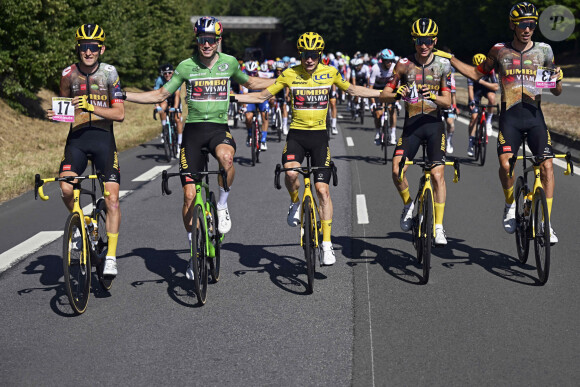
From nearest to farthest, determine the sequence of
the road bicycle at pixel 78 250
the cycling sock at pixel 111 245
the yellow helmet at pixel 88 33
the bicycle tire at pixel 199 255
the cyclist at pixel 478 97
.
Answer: the road bicycle at pixel 78 250, the bicycle tire at pixel 199 255, the yellow helmet at pixel 88 33, the cycling sock at pixel 111 245, the cyclist at pixel 478 97

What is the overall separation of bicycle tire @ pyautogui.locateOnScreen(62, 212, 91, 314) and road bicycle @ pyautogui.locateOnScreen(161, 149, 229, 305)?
75 cm

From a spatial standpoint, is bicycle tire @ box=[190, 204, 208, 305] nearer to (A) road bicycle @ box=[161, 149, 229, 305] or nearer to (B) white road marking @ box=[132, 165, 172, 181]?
(A) road bicycle @ box=[161, 149, 229, 305]

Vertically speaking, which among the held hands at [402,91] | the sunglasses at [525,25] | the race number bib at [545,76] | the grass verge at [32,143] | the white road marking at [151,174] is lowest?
the grass verge at [32,143]

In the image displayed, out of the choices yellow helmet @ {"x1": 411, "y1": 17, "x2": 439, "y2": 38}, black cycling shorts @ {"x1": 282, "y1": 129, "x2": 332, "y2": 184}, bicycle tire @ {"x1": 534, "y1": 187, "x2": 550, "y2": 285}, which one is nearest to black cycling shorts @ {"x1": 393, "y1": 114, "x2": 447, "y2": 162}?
yellow helmet @ {"x1": 411, "y1": 17, "x2": 439, "y2": 38}

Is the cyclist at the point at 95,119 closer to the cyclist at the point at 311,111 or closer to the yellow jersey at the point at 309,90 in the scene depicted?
the cyclist at the point at 311,111

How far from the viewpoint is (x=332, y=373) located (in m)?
5.02

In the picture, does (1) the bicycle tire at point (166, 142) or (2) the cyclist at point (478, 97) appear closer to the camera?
(2) the cyclist at point (478, 97)

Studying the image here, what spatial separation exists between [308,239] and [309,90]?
1.40 meters

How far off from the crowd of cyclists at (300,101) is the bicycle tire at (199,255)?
17.5 inches

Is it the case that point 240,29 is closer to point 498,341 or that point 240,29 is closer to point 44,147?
point 44,147

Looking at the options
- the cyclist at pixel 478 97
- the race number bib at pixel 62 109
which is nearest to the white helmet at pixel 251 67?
the cyclist at pixel 478 97

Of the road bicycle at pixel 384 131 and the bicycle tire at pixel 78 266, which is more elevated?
the bicycle tire at pixel 78 266

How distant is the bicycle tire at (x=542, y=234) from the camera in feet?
22.4

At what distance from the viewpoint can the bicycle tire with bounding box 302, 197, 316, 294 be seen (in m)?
6.77
